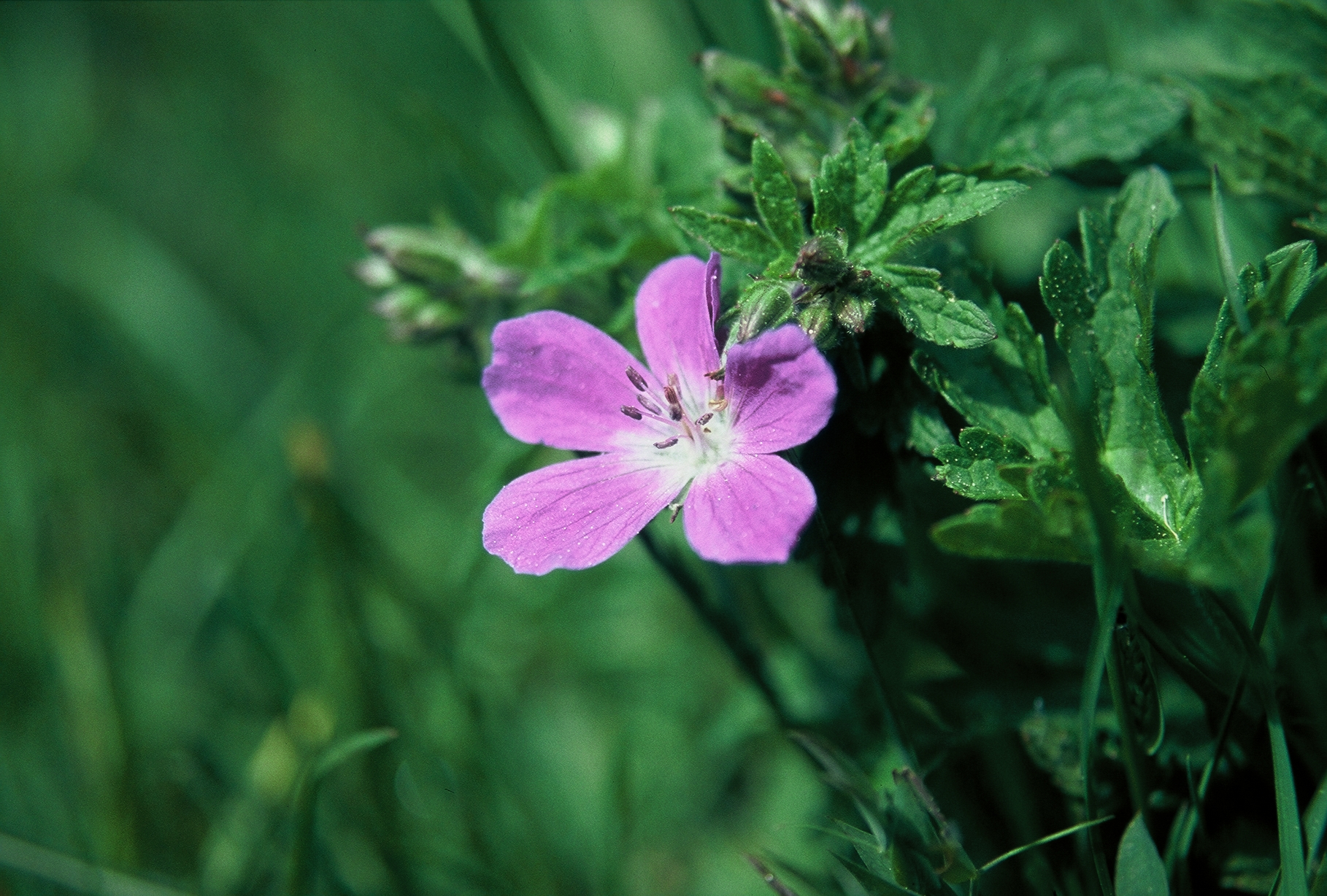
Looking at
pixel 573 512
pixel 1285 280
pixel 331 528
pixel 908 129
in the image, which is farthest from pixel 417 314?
pixel 1285 280

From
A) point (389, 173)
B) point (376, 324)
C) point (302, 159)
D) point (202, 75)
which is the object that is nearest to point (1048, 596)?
point (376, 324)

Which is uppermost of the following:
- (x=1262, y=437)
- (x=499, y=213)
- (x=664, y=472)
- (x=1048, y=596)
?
(x=499, y=213)

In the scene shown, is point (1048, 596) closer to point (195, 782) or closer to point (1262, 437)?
point (1262, 437)

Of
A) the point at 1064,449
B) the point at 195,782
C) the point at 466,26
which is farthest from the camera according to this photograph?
the point at 466,26

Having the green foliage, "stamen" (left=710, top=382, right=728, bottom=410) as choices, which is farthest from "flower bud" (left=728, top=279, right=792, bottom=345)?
"stamen" (left=710, top=382, right=728, bottom=410)

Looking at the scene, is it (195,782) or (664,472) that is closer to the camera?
(664,472)

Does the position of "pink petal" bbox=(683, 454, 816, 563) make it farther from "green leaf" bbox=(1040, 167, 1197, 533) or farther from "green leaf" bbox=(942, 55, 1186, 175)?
"green leaf" bbox=(942, 55, 1186, 175)
